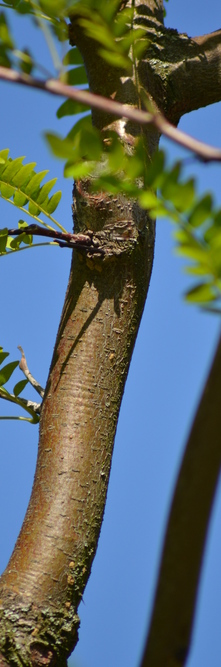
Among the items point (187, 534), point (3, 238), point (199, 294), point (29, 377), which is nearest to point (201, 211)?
point (199, 294)

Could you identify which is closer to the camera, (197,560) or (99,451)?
(197,560)

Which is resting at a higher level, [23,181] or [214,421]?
[23,181]

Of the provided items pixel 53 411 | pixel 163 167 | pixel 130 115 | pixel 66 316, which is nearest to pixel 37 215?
pixel 66 316

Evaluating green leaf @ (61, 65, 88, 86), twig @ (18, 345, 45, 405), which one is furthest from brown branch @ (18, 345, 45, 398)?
green leaf @ (61, 65, 88, 86)

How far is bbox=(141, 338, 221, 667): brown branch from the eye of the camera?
1.19 feet

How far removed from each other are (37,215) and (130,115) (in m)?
0.80

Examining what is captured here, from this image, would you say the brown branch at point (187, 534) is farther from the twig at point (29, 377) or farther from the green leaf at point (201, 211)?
the twig at point (29, 377)

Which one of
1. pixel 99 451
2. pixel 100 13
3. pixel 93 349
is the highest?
pixel 100 13

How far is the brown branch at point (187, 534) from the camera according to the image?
1.19 ft

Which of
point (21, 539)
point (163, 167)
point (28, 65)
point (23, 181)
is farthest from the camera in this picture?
point (23, 181)

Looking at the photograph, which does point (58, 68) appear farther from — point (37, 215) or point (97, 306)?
point (37, 215)

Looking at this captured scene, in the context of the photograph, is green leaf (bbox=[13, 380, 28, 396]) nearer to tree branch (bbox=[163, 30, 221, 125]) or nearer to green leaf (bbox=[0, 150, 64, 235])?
green leaf (bbox=[0, 150, 64, 235])

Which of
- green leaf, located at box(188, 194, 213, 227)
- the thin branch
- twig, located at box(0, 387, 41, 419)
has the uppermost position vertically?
twig, located at box(0, 387, 41, 419)

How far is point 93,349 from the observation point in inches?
38.0
